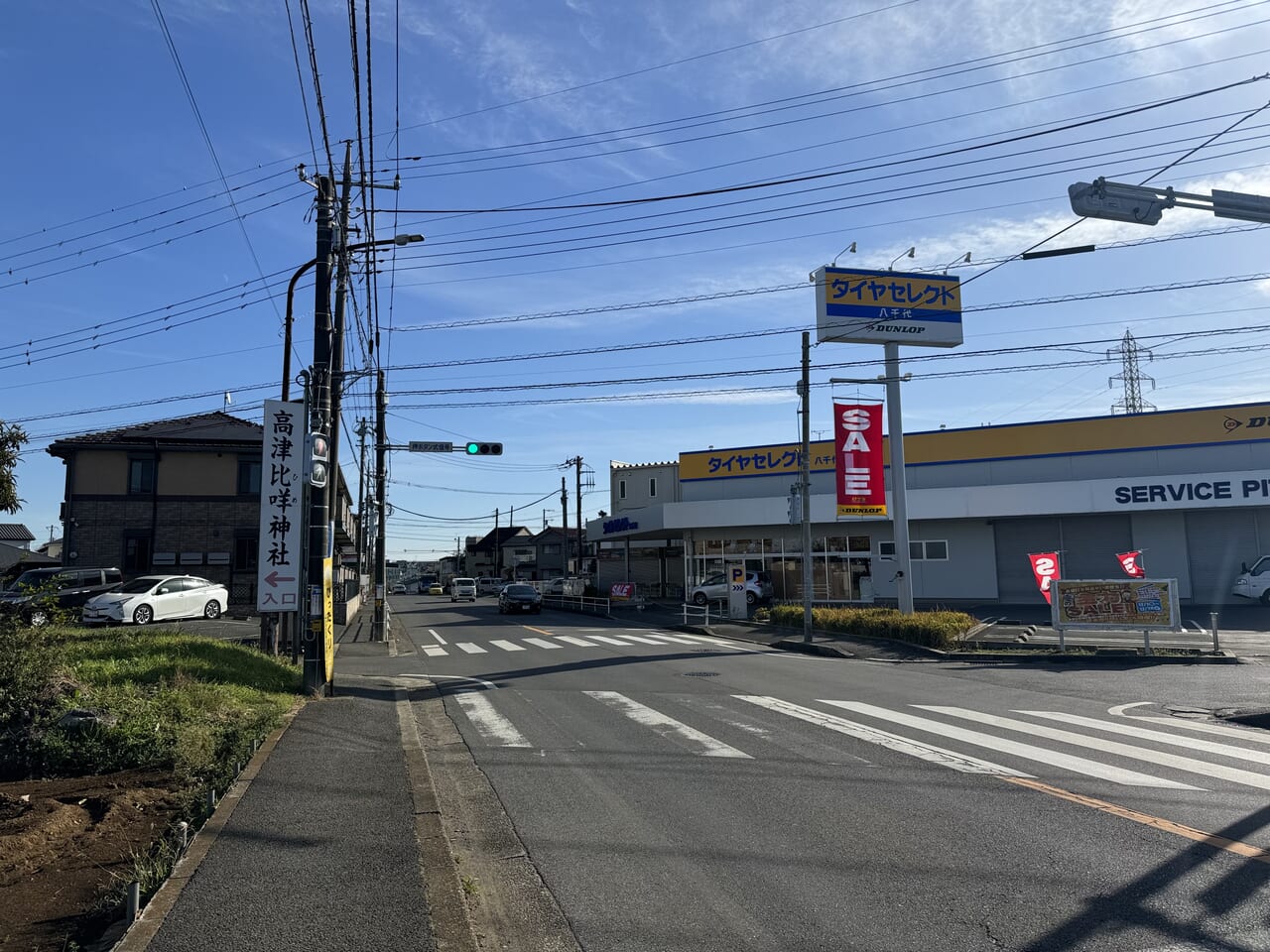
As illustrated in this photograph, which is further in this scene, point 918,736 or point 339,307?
point 339,307

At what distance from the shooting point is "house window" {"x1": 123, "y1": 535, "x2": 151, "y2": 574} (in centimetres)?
3566

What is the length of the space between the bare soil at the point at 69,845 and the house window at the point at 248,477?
3083 cm

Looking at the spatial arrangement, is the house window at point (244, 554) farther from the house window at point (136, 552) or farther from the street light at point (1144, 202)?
the street light at point (1144, 202)

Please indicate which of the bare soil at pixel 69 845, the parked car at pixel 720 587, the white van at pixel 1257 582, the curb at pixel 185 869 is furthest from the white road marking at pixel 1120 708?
the parked car at pixel 720 587

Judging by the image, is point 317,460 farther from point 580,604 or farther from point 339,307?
point 580,604

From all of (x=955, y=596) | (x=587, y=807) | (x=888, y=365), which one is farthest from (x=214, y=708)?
(x=955, y=596)

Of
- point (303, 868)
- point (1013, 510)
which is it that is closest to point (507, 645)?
point (303, 868)

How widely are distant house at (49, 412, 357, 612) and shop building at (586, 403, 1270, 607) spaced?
59.4 feet

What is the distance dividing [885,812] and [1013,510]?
103 feet

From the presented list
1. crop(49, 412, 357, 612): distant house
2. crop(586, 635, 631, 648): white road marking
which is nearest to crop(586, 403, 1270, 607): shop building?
crop(586, 635, 631, 648): white road marking

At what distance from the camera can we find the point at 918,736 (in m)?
10.1

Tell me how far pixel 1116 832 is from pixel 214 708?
367 inches

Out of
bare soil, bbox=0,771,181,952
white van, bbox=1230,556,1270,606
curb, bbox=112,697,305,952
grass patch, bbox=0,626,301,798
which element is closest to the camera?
curb, bbox=112,697,305,952

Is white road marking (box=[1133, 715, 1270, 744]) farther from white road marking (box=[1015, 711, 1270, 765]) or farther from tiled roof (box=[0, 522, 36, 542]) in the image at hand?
tiled roof (box=[0, 522, 36, 542])
